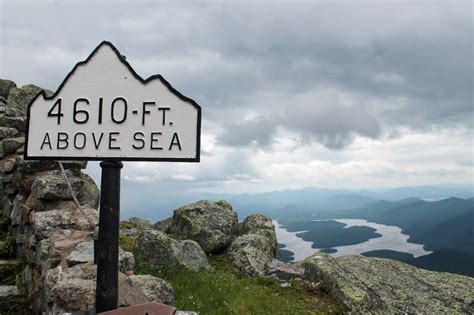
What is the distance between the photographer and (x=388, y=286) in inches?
576

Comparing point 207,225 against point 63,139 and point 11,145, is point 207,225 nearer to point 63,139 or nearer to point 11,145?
point 11,145

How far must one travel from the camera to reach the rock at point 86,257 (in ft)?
25.0

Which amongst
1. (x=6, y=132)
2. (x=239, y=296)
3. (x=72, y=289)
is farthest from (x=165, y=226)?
(x=72, y=289)

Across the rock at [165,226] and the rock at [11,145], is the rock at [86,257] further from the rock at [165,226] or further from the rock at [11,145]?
the rock at [165,226]

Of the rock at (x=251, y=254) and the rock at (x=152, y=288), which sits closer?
the rock at (x=152, y=288)

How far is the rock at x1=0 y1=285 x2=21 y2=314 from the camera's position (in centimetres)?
930

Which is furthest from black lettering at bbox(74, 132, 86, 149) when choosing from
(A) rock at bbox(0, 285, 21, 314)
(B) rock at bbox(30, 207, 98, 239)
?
(A) rock at bbox(0, 285, 21, 314)

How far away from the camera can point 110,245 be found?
4566 mm

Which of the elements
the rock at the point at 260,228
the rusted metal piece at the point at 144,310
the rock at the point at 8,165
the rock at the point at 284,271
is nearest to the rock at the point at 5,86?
the rock at the point at 8,165

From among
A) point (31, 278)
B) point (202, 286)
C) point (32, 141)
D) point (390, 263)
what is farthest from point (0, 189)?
point (390, 263)

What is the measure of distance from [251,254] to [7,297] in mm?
10420

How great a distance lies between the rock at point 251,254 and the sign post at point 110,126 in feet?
42.0

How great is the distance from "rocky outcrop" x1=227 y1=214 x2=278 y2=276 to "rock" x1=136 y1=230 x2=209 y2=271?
2.97m

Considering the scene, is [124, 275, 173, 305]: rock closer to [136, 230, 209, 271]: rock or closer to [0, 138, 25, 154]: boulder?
[136, 230, 209, 271]: rock
